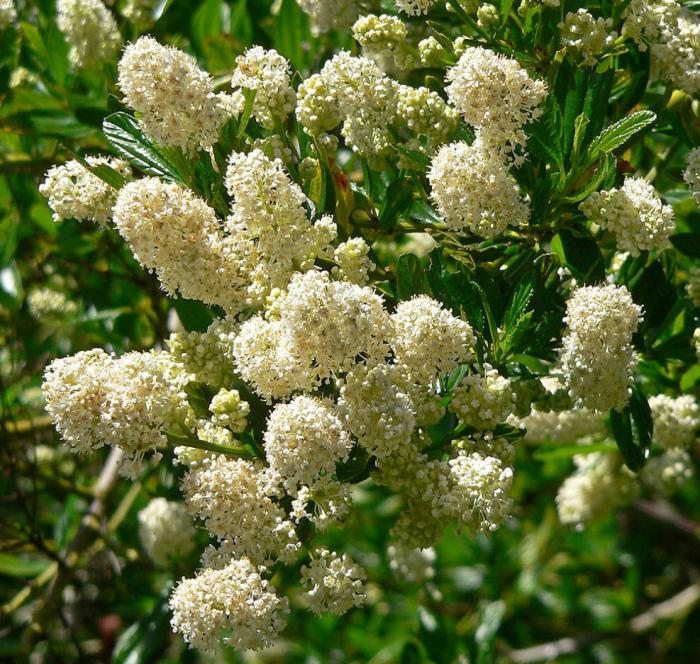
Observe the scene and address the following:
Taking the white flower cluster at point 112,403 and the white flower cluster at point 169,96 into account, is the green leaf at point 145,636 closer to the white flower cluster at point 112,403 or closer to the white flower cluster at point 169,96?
the white flower cluster at point 112,403

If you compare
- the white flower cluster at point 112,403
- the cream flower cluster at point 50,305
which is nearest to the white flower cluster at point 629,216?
the white flower cluster at point 112,403

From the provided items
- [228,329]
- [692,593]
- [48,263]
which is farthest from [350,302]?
[692,593]

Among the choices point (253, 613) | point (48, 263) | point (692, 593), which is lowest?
point (692, 593)

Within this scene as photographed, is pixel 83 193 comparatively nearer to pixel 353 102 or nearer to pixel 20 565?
pixel 353 102

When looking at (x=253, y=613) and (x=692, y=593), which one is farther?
(x=692, y=593)

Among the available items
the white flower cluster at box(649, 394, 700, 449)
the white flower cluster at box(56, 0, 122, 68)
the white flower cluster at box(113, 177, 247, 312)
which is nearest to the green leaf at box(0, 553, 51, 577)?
the white flower cluster at box(56, 0, 122, 68)

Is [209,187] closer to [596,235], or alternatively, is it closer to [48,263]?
[596,235]
